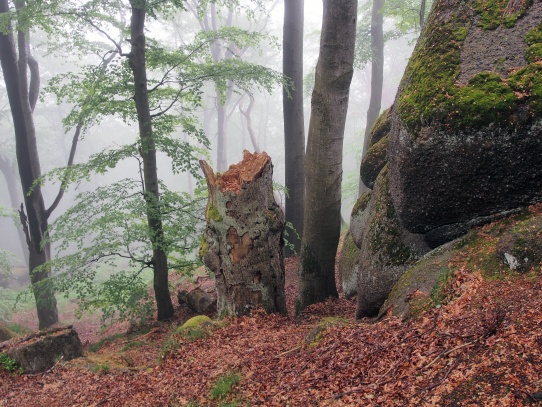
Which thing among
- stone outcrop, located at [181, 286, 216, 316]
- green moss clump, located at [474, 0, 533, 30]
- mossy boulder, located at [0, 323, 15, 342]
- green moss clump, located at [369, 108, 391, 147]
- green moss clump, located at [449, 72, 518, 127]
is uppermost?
green moss clump, located at [474, 0, 533, 30]

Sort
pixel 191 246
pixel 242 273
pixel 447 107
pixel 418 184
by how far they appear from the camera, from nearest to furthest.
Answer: pixel 447 107 → pixel 418 184 → pixel 242 273 → pixel 191 246

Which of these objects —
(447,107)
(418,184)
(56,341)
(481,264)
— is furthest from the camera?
(56,341)

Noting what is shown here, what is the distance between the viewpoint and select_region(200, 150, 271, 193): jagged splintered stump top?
5902 millimetres

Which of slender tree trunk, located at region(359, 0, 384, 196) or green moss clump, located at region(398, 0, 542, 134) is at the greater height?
slender tree trunk, located at region(359, 0, 384, 196)

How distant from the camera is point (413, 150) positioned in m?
4.30

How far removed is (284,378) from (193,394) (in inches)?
40.9

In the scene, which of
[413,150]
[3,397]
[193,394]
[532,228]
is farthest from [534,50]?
[3,397]

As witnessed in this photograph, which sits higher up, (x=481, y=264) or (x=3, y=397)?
(x=481, y=264)

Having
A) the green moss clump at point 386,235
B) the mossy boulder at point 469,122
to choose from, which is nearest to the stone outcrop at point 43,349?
the green moss clump at point 386,235

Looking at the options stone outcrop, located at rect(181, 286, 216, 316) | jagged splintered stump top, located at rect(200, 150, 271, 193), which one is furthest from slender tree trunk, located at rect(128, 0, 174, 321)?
jagged splintered stump top, located at rect(200, 150, 271, 193)

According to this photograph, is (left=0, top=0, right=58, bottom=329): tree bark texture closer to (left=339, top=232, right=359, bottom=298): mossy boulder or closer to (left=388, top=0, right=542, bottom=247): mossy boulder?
(left=339, top=232, right=359, bottom=298): mossy boulder

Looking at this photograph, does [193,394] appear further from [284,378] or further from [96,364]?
[96,364]

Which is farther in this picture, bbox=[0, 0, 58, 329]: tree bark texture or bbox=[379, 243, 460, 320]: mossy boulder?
bbox=[0, 0, 58, 329]: tree bark texture

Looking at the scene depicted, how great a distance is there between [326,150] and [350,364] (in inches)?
141
